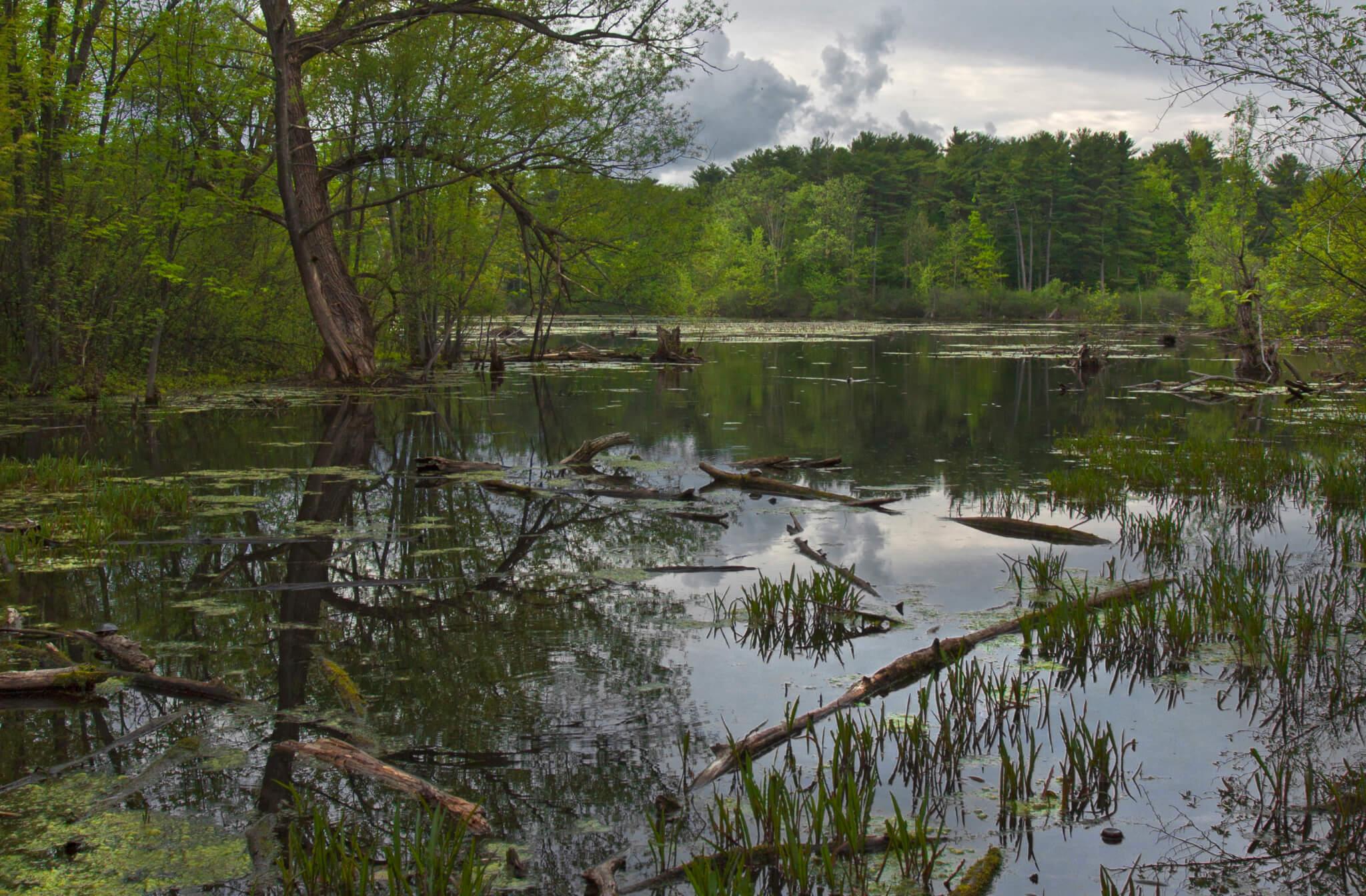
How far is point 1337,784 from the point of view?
Result: 13.8ft

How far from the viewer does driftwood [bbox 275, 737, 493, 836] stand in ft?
12.4

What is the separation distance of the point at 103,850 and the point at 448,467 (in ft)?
29.3

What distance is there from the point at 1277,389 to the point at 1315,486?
14282 millimetres

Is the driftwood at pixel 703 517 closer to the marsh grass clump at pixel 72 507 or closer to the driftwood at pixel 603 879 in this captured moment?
the marsh grass clump at pixel 72 507

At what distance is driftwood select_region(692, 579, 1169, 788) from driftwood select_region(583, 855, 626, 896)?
737 mm

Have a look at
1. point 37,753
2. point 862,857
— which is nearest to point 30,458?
point 37,753

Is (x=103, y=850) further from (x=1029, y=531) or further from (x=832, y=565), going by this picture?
(x=1029, y=531)

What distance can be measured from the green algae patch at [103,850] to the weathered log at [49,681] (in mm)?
1121

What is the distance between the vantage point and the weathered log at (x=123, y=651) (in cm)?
546

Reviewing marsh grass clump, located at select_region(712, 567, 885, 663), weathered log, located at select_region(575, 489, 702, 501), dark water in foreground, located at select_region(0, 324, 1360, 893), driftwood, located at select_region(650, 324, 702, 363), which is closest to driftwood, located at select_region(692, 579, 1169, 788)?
dark water in foreground, located at select_region(0, 324, 1360, 893)

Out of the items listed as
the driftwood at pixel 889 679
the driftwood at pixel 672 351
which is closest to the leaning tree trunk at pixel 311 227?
the driftwood at pixel 672 351

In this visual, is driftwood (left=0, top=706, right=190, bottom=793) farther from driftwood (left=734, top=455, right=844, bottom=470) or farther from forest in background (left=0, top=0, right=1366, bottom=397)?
forest in background (left=0, top=0, right=1366, bottom=397)

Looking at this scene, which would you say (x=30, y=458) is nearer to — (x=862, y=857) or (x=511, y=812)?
(x=511, y=812)

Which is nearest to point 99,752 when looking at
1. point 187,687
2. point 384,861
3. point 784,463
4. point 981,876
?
point 187,687
